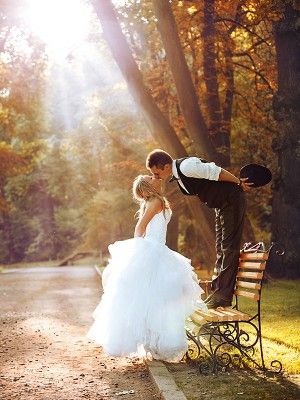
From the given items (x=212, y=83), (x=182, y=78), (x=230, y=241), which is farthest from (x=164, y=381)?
(x=212, y=83)

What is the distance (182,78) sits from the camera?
14477mm

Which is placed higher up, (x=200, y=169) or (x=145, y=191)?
(x=200, y=169)

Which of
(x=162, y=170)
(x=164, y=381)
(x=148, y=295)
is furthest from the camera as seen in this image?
(x=162, y=170)

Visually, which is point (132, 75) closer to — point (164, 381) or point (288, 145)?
point (288, 145)

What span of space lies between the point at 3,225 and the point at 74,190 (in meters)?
9.77

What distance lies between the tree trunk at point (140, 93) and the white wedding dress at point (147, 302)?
7115 mm

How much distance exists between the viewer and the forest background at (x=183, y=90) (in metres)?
14.5

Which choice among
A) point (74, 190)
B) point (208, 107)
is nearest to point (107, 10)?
point (208, 107)

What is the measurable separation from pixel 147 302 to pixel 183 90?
8.52 metres

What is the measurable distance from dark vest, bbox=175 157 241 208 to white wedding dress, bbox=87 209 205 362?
2.35 ft

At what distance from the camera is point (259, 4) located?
17141 millimetres

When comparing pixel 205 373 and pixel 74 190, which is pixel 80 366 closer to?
pixel 205 373

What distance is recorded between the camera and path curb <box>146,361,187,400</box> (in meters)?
5.55

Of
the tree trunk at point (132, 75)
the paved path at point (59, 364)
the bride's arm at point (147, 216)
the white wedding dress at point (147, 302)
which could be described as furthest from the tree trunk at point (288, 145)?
the white wedding dress at point (147, 302)
